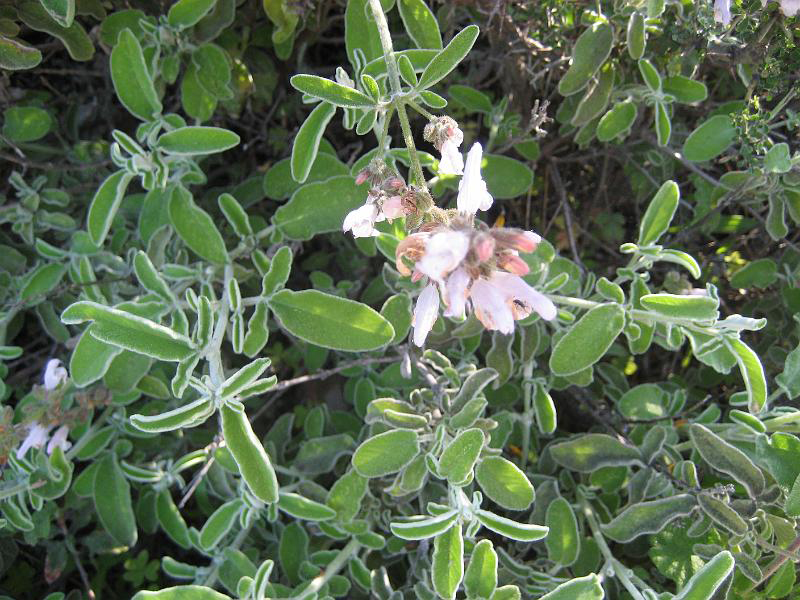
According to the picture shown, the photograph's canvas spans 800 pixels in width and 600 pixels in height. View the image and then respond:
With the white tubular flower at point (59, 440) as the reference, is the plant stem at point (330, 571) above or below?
below

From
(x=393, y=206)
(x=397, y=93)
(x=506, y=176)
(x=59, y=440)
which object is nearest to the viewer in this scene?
(x=393, y=206)

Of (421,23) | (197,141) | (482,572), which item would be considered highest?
(421,23)

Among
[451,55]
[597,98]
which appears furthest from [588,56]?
[451,55]

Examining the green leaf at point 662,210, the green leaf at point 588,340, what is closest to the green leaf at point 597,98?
the green leaf at point 662,210

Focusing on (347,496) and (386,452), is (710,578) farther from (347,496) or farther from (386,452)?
(347,496)

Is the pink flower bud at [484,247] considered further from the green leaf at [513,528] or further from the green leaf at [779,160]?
the green leaf at [779,160]

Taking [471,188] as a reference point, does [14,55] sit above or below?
below
